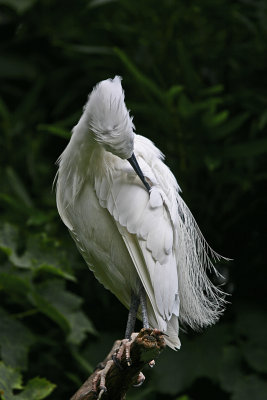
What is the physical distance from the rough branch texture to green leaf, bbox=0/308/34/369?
513mm

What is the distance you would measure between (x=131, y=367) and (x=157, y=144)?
1.26 meters

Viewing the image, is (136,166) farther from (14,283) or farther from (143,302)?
(14,283)

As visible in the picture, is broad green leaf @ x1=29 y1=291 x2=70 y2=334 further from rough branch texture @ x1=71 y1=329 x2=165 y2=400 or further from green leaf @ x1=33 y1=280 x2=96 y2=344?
rough branch texture @ x1=71 y1=329 x2=165 y2=400

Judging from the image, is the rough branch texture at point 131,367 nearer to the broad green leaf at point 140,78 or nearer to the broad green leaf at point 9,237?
the broad green leaf at point 9,237

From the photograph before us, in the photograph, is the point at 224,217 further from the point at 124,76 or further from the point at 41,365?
the point at 41,365

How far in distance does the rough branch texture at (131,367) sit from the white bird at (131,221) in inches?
7.8

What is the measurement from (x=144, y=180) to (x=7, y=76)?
4.85 feet

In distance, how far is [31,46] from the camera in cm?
319

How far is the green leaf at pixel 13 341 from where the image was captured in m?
2.27

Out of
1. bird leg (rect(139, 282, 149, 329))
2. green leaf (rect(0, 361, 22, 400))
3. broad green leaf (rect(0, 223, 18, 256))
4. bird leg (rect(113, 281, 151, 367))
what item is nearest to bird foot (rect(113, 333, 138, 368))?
bird leg (rect(113, 281, 151, 367))

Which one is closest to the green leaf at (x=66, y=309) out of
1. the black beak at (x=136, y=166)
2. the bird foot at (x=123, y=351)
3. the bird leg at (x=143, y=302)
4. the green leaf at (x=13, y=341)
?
the green leaf at (x=13, y=341)

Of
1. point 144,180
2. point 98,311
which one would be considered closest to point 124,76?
point 98,311

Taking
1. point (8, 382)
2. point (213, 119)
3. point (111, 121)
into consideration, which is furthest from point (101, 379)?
point (213, 119)

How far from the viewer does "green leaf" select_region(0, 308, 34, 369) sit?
2268mm
